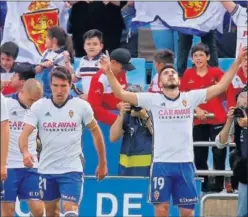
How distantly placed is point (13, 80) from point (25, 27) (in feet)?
8.21

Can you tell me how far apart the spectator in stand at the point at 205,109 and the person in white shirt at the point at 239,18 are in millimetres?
582

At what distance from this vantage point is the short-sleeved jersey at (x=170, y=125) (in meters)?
12.2

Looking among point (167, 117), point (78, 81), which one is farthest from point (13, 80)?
point (167, 117)

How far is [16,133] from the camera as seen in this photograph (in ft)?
42.7

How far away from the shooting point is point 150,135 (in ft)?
43.5

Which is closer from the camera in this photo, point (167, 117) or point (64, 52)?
point (167, 117)

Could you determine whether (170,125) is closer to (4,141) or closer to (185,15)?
(4,141)

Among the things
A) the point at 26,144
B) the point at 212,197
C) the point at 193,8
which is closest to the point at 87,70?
the point at 193,8

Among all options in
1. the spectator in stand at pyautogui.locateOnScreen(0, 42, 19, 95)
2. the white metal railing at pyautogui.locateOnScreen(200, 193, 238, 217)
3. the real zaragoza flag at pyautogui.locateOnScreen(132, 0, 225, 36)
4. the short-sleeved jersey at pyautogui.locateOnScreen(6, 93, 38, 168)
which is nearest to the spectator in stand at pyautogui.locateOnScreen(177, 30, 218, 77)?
the real zaragoza flag at pyautogui.locateOnScreen(132, 0, 225, 36)

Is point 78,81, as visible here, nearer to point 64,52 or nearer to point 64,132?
point 64,52

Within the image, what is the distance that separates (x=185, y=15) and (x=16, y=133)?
3.62m

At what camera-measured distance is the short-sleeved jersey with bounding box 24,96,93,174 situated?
1237 cm

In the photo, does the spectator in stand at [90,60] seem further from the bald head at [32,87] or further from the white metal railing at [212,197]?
the white metal railing at [212,197]

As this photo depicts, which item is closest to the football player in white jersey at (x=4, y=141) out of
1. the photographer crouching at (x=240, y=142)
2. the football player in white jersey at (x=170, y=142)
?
the football player in white jersey at (x=170, y=142)
